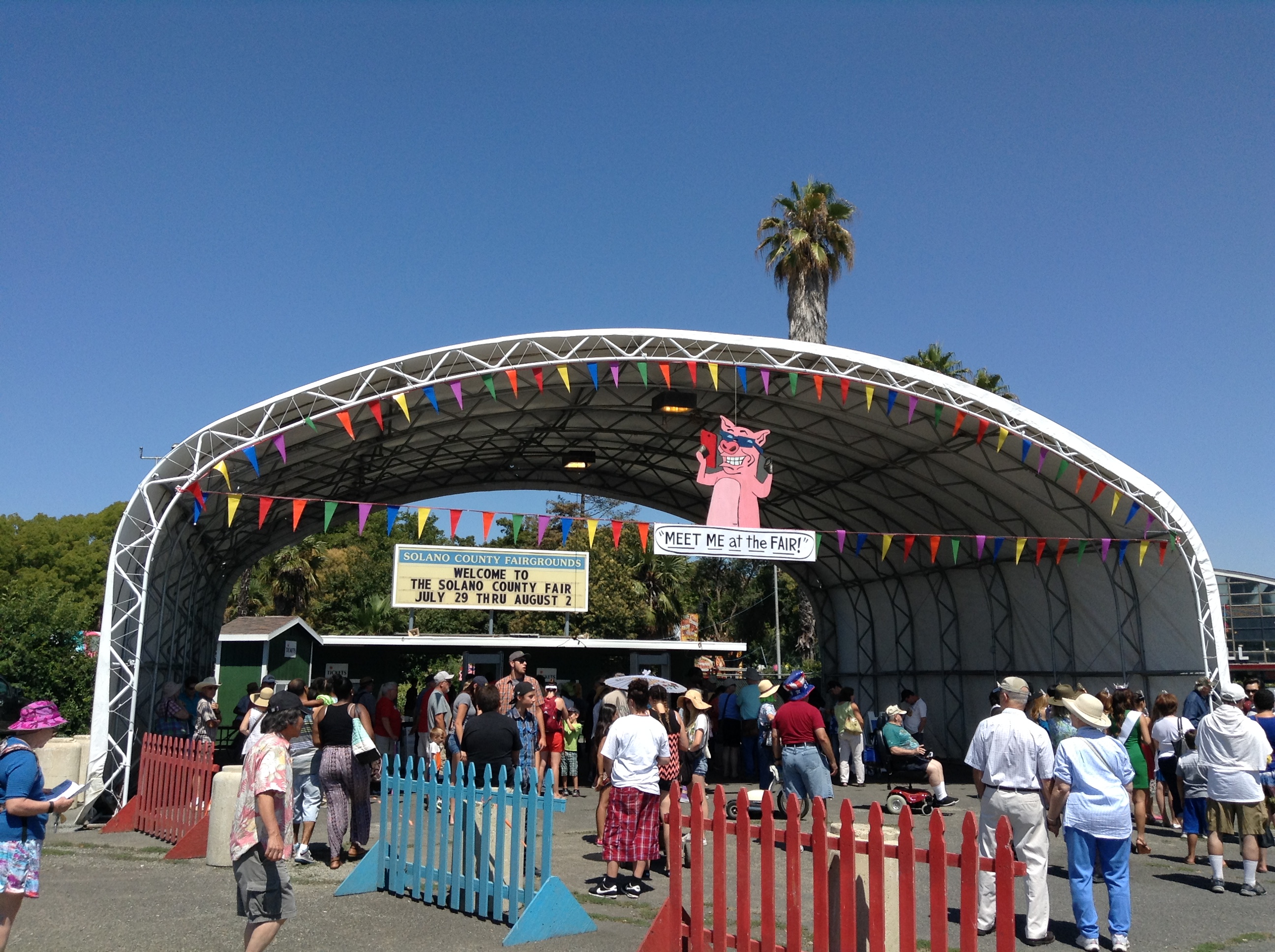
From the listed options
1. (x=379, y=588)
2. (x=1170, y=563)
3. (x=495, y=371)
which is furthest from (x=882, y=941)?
(x=379, y=588)

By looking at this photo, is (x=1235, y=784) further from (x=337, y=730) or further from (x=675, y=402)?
(x=675, y=402)

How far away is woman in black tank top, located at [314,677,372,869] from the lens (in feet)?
27.7

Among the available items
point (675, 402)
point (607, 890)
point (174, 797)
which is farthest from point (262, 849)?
point (675, 402)

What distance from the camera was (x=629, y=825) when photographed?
761cm

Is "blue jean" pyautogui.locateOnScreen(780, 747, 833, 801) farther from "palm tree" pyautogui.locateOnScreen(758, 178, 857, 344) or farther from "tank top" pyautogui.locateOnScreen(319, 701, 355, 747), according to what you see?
"palm tree" pyautogui.locateOnScreen(758, 178, 857, 344)

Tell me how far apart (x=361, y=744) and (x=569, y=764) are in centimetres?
689

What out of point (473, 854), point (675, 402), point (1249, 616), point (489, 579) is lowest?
point (473, 854)

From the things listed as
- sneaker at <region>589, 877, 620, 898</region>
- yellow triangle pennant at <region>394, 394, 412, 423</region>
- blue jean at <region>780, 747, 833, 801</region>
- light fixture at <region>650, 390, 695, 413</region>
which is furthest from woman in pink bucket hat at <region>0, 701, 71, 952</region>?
light fixture at <region>650, 390, 695, 413</region>

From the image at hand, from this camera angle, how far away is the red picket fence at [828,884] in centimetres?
432

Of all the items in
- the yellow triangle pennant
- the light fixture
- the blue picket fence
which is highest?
the light fixture

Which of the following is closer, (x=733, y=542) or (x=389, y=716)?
(x=389, y=716)

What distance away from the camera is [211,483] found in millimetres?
16016

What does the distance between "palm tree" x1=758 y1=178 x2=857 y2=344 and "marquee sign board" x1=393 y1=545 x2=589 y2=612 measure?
28.6 ft

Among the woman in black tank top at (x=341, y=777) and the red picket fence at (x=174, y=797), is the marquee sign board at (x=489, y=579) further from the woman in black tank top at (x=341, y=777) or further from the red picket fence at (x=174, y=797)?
the woman in black tank top at (x=341, y=777)
